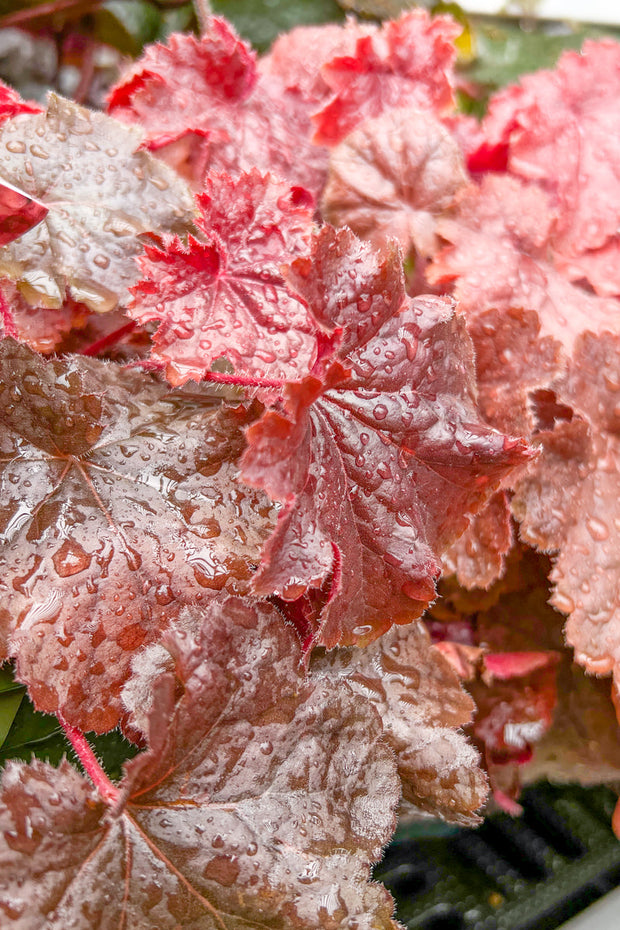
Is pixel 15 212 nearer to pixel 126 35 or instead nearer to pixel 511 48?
pixel 126 35

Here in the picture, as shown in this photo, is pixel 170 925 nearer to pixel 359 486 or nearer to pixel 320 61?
pixel 359 486

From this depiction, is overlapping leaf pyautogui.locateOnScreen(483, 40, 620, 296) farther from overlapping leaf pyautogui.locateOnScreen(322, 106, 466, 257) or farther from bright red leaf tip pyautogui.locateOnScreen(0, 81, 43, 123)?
bright red leaf tip pyautogui.locateOnScreen(0, 81, 43, 123)

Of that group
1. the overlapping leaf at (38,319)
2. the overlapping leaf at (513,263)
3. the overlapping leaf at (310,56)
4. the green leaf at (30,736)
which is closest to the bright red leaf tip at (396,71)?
the overlapping leaf at (310,56)

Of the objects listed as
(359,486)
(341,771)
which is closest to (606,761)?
(341,771)

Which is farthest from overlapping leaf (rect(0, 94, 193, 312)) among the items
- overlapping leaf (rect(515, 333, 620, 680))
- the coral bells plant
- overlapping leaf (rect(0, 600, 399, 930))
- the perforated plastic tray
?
the perforated plastic tray

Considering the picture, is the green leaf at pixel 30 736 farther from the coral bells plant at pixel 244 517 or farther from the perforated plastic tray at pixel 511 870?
the perforated plastic tray at pixel 511 870

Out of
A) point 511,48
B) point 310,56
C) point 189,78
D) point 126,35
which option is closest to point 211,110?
point 189,78
